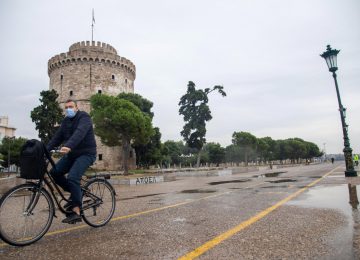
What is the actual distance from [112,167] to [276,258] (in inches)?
1879

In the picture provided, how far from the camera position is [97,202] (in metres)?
4.77

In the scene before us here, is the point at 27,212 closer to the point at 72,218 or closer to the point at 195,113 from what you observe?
the point at 72,218

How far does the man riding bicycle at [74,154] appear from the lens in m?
4.19

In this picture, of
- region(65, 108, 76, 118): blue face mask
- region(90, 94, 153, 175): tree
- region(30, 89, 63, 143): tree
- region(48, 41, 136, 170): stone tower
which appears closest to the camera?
region(65, 108, 76, 118): blue face mask

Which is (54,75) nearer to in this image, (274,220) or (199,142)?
(199,142)

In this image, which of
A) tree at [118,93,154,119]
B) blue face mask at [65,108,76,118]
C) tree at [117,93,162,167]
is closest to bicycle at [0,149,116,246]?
blue face mask at [65,108,76,118]

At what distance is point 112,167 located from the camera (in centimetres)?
4847

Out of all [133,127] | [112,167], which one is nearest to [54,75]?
[112,167]

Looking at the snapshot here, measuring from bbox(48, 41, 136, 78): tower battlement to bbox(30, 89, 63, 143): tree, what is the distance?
1097cm

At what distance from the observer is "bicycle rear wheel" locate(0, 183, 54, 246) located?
344 cm

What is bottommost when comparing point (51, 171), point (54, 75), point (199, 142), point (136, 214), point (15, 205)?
point (136, 214)

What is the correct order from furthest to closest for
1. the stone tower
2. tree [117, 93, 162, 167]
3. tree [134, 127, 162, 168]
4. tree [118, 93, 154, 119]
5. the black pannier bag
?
the stone tower, tree [134, 127, 162, 168], tree [117, 93, 162, 167], tree [118, 93, 154, 119], the black pannier bag

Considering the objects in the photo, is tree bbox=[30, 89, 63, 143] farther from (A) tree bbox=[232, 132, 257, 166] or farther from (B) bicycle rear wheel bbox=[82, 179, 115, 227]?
(A) tree bbox=[232, 132, 257, 166]

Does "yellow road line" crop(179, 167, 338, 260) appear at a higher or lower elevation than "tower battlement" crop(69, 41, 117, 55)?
lower
